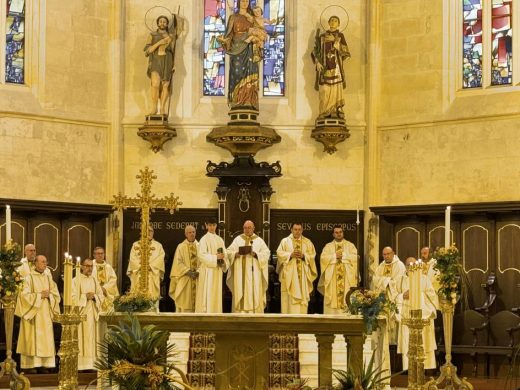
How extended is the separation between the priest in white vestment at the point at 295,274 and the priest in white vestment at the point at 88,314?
303cm

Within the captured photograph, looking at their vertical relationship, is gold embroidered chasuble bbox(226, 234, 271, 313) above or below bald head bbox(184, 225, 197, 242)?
below

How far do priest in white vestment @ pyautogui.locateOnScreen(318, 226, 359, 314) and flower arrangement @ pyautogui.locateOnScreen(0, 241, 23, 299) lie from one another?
241 inches

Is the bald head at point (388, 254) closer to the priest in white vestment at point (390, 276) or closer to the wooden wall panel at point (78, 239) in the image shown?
the priest in white vestment at point (390, 276)

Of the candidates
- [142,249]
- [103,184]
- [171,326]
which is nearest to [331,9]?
[103,184]

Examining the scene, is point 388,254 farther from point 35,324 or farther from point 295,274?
point 35,324

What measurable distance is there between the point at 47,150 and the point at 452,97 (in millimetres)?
7108

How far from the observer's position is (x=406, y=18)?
784 inches

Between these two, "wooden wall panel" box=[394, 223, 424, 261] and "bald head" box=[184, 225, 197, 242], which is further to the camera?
"wooden wall panel" box=[394, 223, 424, 261]

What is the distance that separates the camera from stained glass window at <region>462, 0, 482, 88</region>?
63.5ft

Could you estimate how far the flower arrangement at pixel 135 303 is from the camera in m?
13.6

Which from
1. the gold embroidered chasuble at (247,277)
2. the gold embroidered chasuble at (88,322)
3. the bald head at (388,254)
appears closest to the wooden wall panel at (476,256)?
the bald head at (388,254)

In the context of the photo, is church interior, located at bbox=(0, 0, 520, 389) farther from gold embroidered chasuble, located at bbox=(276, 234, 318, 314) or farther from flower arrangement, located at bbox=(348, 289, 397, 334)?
flower arrangement, located at bbox=(348, 289, 397, 334)

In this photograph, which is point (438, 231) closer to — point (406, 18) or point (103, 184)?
point (406, 18)

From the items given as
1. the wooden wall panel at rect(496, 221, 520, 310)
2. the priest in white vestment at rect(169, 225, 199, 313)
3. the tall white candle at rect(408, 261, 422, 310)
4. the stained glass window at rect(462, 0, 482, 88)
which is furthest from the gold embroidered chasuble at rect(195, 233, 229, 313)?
the tall white candle at rect(408, 261, 422, 310)
